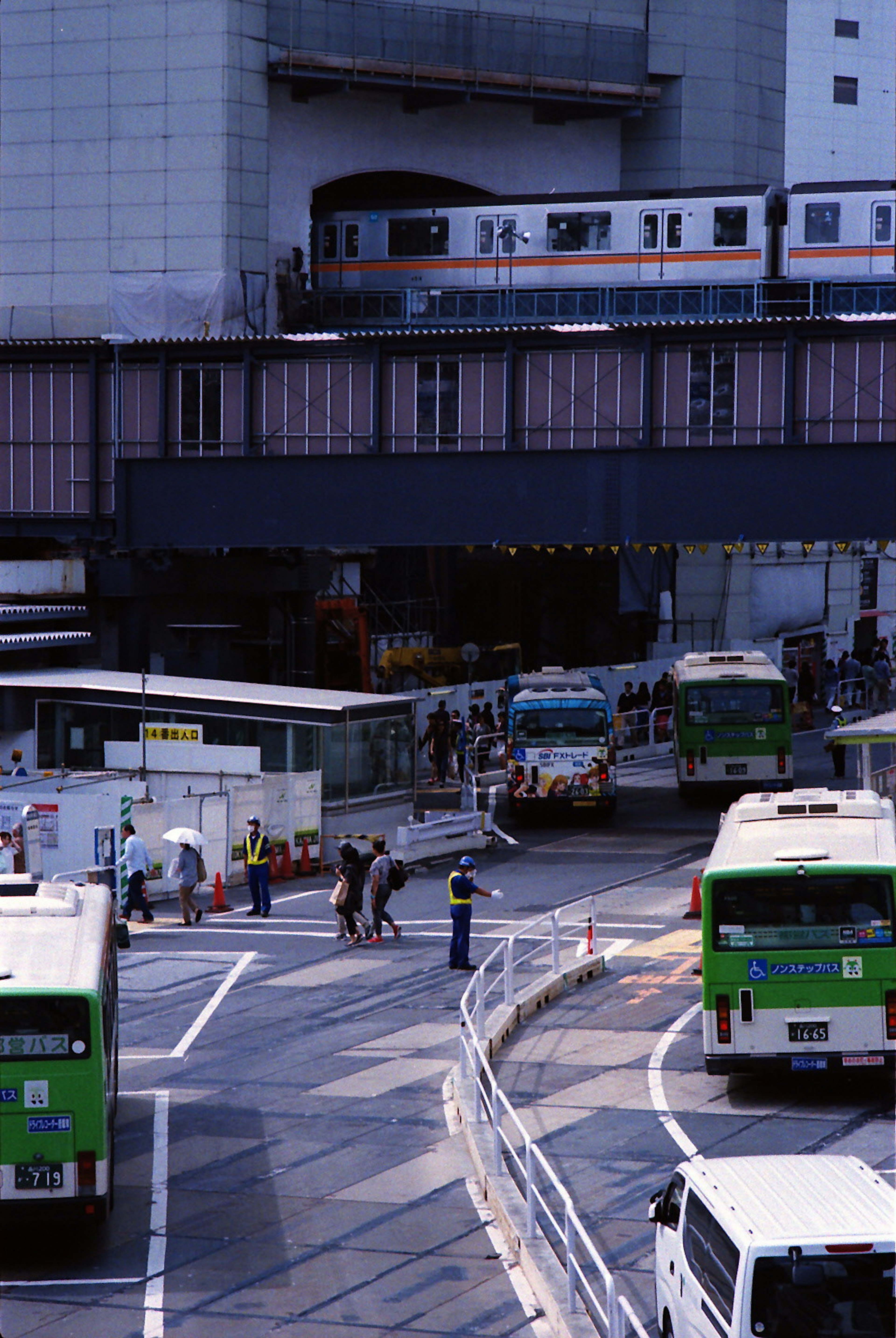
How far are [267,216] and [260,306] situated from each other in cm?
329

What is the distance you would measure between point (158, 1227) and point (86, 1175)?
1554 mm

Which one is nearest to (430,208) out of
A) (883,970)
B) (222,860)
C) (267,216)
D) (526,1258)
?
(267,216)

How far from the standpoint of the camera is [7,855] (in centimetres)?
2939

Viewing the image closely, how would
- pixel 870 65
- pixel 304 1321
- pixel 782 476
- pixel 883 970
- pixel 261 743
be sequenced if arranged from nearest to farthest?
1. pixel 304 1321
2. pixel 883 970
3. pixel 261 743
4. pixel 782 476
5. pixel 870 65

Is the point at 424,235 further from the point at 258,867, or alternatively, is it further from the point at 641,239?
the point at 258,867

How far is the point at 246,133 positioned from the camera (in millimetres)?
60688

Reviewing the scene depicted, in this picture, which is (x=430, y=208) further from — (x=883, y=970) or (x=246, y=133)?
(x=883, y=970)

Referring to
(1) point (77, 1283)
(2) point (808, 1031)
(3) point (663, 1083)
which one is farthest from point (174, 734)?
(1) point (77, 1283)

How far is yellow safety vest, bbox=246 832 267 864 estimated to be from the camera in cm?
→ 3008

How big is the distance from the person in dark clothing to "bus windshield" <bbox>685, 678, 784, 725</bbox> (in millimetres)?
15139

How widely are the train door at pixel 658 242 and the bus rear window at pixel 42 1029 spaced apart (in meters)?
46.9

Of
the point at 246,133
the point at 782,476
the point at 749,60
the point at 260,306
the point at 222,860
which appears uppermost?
the point at 749,60

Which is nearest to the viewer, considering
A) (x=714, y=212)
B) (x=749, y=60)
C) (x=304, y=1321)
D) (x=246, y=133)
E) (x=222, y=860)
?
(x=304, y=1321)

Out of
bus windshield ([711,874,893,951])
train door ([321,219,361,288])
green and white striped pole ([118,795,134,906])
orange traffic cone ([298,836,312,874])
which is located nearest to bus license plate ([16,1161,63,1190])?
bus windshield ([711,874,893,951])
